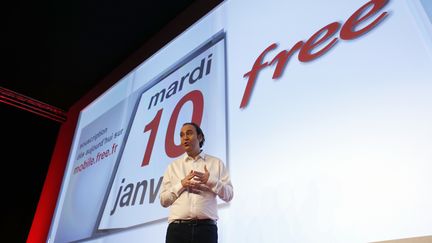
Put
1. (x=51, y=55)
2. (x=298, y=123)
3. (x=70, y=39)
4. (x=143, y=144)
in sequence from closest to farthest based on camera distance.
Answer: (x=298, y=123), (x=143, y=144), (x=70, y=39), (x=51, y=55)

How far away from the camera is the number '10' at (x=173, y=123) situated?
214 cm

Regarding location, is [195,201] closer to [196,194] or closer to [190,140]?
[196,194]

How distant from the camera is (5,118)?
14.7 feet

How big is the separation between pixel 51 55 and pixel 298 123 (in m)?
3.32

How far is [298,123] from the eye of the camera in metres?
1.54

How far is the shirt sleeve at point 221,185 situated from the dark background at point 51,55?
1595mm

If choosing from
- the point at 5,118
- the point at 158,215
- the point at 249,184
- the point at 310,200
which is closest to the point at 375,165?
the point at 310,200

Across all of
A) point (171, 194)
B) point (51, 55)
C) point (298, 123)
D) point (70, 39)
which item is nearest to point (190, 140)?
point (171, 194)

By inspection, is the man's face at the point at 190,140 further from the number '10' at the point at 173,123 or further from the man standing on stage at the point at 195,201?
the number '10' at the point at 173,123

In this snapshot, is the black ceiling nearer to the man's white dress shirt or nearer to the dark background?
the dark background

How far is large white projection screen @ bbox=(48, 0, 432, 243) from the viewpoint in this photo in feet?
3.88

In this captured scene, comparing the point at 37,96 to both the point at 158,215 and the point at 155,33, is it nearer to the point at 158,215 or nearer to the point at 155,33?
the point at 155,33

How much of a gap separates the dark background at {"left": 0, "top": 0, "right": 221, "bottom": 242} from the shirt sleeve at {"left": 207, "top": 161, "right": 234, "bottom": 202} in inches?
62.8

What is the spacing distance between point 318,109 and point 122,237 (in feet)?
4.84
